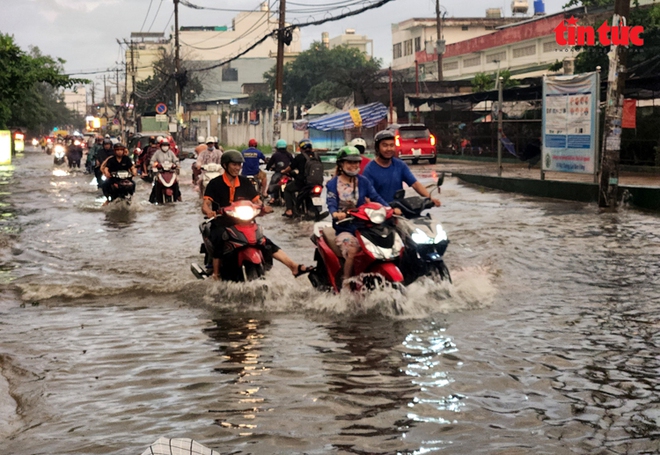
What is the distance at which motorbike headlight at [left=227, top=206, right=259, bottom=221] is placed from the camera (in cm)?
951

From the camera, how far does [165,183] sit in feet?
70.2

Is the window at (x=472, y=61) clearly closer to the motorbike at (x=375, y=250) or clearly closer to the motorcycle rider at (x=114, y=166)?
the motorcycle rider at (x=114, y=166)

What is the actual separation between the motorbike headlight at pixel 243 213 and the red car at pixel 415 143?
28.0m

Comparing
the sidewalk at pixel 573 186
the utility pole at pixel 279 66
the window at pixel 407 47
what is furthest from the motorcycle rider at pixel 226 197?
the window at pixel 407 47

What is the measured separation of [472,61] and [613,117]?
4437 cm

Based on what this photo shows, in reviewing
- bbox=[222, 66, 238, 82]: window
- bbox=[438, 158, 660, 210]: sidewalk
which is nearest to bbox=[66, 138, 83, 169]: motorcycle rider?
bbox=[438, 158, 660, 210]: sidewalk

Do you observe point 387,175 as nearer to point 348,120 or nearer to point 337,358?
point 337,358

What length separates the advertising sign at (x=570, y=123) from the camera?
19.7 metres

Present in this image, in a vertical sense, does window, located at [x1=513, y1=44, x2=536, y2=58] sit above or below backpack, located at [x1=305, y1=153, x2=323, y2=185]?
above

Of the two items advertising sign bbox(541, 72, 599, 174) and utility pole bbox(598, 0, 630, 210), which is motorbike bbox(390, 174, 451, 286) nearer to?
utility pole bbox(598, 0, 630, 210)

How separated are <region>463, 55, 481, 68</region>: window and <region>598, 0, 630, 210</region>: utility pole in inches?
1690

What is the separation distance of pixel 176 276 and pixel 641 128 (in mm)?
19210

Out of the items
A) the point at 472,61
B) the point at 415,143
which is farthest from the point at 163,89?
the point at 415,143

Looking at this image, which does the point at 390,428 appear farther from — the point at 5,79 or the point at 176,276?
the point at 5,79
